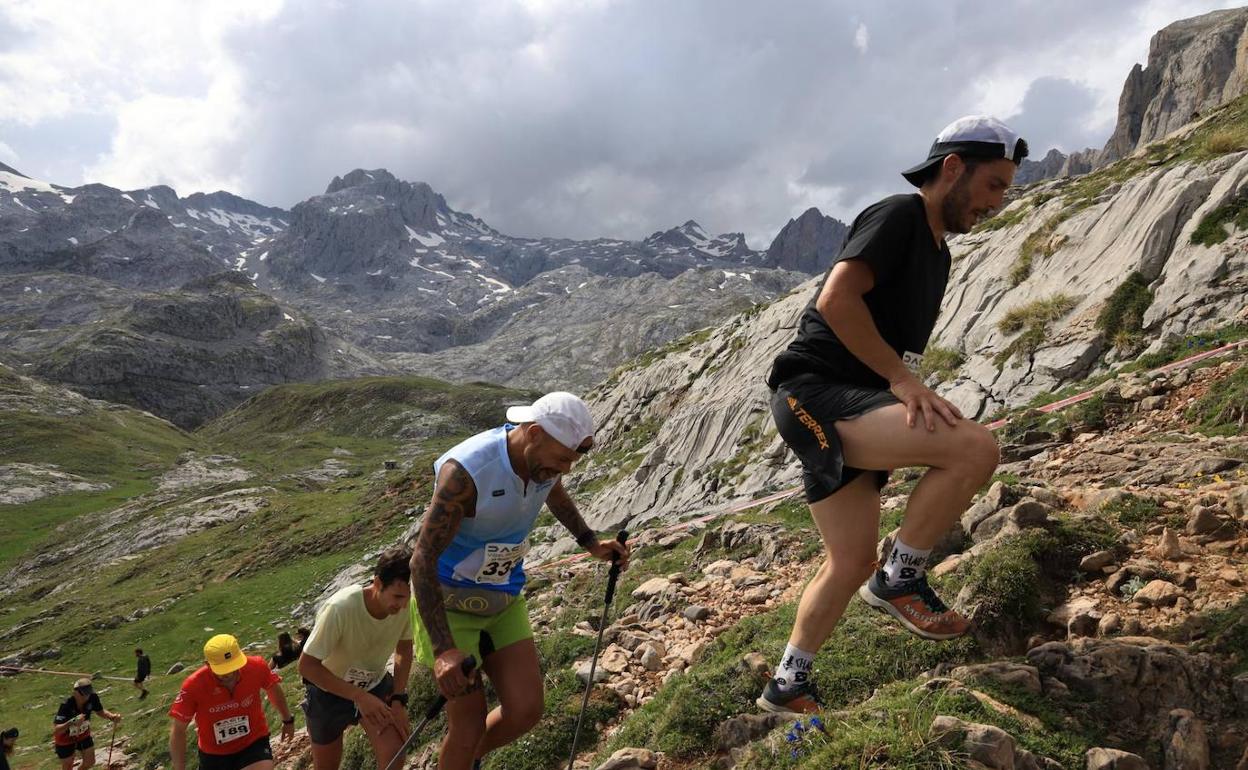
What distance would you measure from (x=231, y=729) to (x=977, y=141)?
388 inches

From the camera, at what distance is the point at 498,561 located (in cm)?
527

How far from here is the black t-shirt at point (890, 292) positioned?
4027mm

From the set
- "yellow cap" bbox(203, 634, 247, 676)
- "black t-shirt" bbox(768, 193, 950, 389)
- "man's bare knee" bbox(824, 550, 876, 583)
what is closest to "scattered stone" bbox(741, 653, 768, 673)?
"man's bare knee" bbox(824, 550, 876, 583)

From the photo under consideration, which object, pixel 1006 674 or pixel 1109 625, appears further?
pixel 1109 625

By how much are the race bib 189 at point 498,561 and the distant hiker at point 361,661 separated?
2101 mm

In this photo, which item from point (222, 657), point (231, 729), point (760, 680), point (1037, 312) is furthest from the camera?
point (1037, 312)

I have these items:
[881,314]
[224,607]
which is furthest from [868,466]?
[224,607]

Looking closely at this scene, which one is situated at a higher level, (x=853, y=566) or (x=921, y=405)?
(x=921, y=405)

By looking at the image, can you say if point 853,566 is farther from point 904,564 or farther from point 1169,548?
point 1169,548

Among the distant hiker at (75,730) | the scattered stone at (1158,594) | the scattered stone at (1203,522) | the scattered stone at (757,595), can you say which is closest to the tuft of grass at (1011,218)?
the scattered stone at (757,595)

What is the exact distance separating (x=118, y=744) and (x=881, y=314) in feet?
80.0

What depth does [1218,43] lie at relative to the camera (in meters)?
114

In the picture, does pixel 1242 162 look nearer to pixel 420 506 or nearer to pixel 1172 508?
pixel 1172 508

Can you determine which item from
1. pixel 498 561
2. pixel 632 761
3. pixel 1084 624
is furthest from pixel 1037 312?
pixel 498 561
